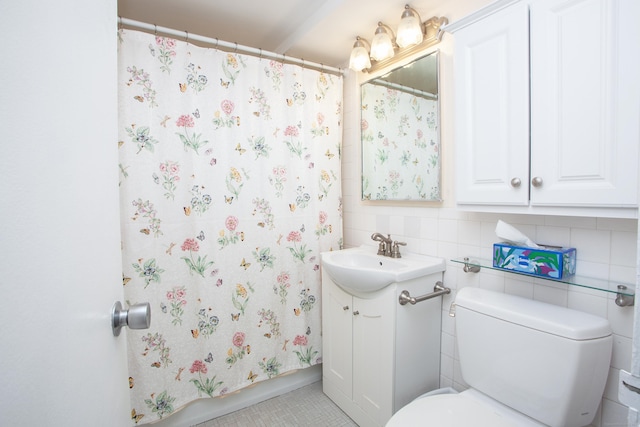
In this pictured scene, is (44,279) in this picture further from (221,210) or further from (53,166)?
(221,210)

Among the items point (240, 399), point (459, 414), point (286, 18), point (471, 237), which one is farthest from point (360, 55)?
point (240, 399)

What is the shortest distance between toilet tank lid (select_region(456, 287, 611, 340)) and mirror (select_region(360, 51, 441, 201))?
0.56m

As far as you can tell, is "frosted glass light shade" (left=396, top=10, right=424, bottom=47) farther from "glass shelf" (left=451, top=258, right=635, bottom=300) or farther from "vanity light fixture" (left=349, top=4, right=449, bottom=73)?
"glass shelf" (left=451, top=258, right=635, bottom=300)

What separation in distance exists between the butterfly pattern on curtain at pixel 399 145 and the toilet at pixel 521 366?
68 cm

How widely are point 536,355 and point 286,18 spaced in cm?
205

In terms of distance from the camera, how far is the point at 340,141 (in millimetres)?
2092

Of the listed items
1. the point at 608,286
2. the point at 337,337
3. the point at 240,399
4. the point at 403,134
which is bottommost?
the point at 240,399

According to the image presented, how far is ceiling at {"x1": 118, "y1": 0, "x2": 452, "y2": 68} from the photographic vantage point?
1533 millimetres

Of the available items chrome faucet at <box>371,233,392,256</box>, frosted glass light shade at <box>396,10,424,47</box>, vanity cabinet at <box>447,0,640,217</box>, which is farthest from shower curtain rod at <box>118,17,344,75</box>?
chrome faucet at <box>371,233,392,256</box>

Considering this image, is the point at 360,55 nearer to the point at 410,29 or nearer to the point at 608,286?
the point at 410,29

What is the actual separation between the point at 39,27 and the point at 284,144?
5.02 ft

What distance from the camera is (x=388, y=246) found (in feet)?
5.70

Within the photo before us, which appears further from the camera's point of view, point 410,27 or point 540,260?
point 410,27

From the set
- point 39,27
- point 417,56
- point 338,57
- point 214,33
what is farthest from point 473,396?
point 214,33
